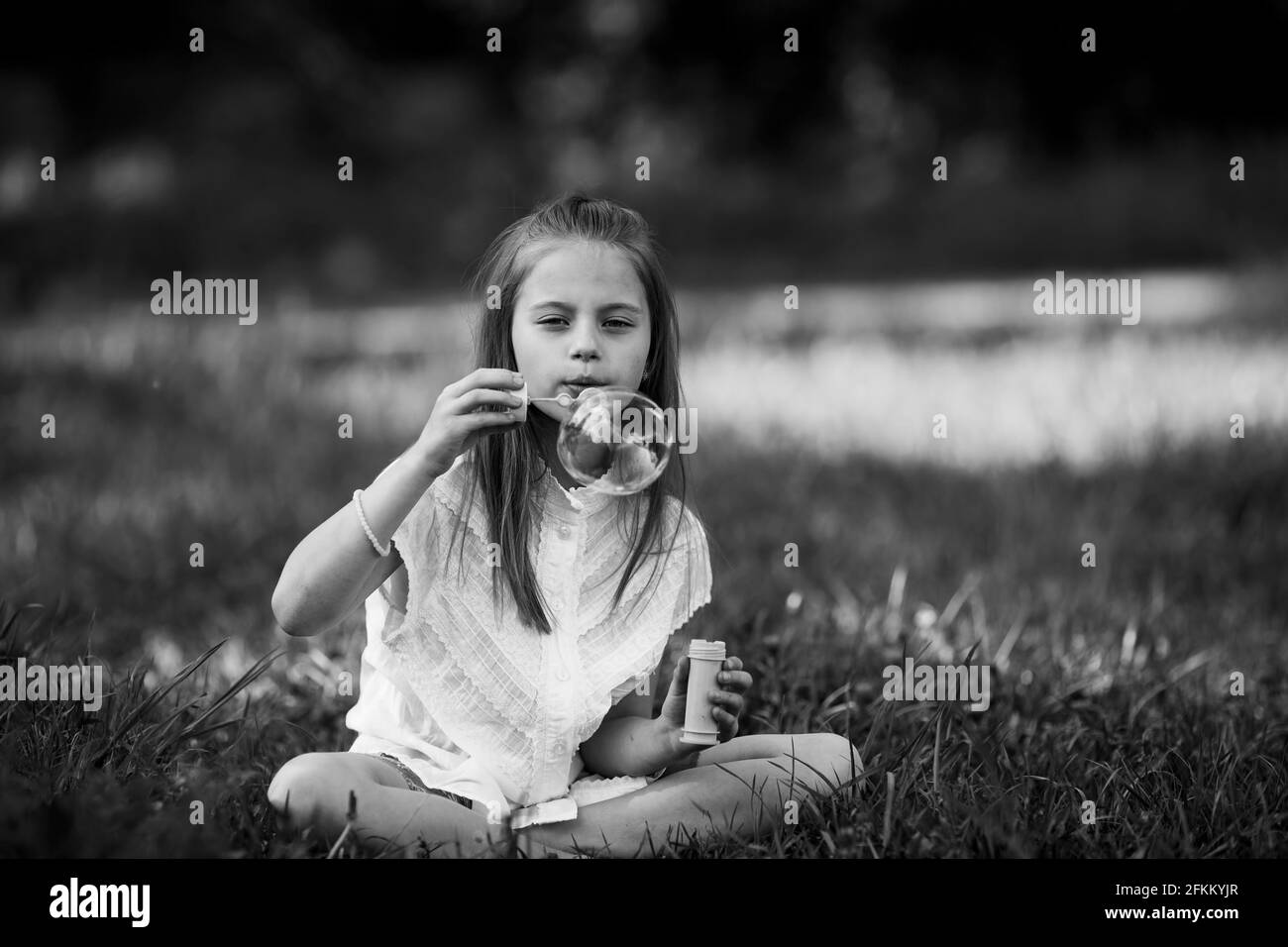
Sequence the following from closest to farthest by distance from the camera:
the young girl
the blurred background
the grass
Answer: the young girl → the grass → the blurred background

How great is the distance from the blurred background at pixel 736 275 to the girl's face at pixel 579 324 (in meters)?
0.44

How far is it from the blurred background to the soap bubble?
58cm

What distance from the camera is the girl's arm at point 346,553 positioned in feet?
7.95

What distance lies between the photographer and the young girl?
2.48 meters

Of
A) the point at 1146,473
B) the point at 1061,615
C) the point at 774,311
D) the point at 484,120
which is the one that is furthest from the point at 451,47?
the point at 1061,615

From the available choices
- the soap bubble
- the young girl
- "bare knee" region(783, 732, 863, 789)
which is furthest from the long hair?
"bare knee" region(783, 732, 863, 789)

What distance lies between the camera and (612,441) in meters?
2.53

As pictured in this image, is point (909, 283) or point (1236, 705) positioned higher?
point (909, 283)

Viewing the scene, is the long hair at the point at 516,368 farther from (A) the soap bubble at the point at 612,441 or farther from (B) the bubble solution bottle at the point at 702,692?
(B) the bubble solution bottle at the point at 702,692

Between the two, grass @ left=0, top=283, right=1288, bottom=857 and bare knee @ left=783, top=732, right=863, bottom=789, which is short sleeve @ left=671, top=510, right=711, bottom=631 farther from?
grass @ left=0, top=283, right=1288, bottom=857

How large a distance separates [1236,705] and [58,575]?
3311mm

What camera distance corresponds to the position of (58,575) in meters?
4.53

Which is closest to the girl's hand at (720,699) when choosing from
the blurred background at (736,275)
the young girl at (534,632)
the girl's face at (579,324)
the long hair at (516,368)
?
the young girl at (534,632)

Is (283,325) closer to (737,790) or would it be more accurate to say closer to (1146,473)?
(1146,473)
